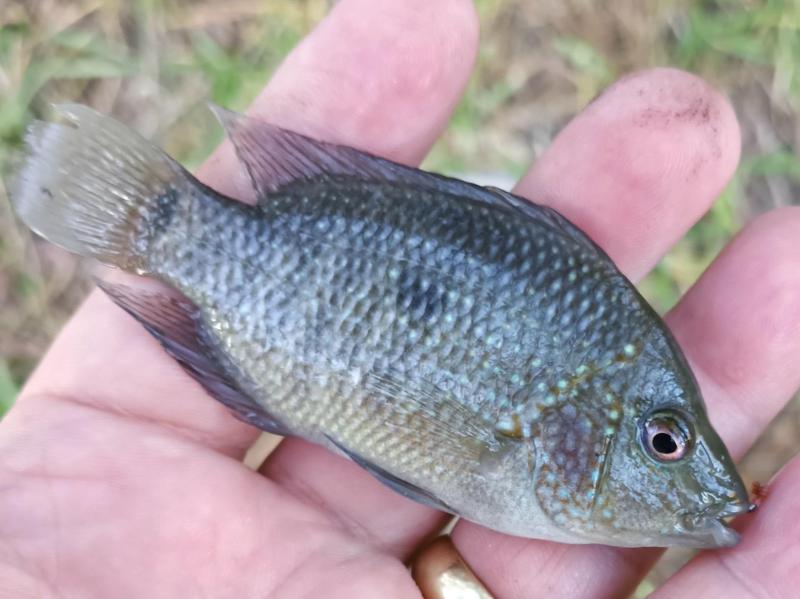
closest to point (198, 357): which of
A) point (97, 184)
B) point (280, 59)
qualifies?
point (97, 184)

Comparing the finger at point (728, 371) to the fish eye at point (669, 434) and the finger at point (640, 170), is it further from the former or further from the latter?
the fish eye at point (669, 434)

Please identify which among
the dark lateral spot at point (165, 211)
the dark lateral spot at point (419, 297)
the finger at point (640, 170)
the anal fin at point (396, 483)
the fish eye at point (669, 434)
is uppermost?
the finger at point (640, 170)

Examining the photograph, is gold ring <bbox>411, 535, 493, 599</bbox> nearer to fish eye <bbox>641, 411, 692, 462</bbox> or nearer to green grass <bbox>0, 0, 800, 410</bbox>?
fish eye <bbox>641, 411, 692, 462</bbox>

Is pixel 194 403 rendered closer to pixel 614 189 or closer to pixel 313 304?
pixel 313 304

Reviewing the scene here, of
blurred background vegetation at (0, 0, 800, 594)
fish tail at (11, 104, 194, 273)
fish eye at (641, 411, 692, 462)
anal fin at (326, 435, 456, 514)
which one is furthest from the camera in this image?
blurred background vegetation at (0, 0, 800, 594)

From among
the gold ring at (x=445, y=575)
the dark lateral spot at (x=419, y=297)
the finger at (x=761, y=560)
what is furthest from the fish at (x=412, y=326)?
the gold ring at (x=445, y=575)

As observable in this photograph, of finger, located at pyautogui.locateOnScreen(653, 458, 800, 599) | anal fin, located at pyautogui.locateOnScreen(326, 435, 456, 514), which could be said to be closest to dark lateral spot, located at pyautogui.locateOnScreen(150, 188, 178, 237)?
anal fin, located at pyautogui.locateOnScreen(326, 435, 456, 514)
